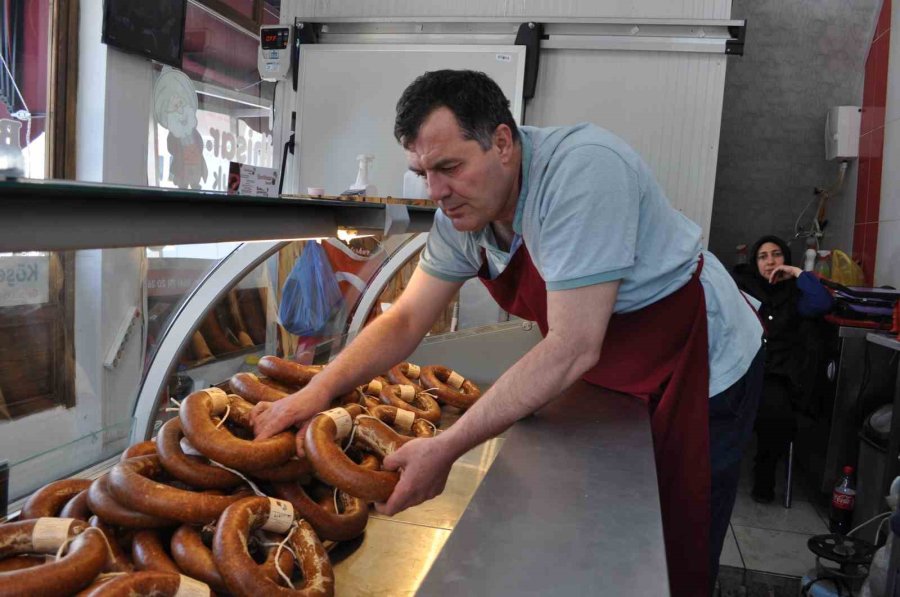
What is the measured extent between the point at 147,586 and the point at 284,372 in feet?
2.94

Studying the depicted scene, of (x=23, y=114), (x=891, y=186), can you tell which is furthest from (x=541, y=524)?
(x=891, y=186)

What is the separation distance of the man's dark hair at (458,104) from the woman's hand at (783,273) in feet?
14.1

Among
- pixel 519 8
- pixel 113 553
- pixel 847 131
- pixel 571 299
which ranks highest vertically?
pixel 519 8

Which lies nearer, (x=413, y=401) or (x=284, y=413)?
(x=284, y=413)

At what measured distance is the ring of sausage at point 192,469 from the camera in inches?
49.0

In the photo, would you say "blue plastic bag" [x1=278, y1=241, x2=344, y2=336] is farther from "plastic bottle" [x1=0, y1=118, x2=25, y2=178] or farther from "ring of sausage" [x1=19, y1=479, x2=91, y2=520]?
"plastic bottle" [x1=0, y1=118, x2=25, y2=178]

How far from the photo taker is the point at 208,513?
1.16 m

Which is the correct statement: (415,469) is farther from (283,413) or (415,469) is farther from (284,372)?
(284,372)

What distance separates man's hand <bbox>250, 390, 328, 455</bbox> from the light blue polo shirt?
1.97 feet

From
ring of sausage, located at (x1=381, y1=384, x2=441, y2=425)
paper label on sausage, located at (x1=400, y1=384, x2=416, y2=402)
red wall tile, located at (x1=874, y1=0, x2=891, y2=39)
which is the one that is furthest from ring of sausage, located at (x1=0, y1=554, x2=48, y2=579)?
red wall tile, located at (x1=874, y1=0, x2=891, y2=39)

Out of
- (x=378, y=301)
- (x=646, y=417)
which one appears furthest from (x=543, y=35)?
(x=646, y=417)

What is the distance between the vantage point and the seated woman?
16.1ft

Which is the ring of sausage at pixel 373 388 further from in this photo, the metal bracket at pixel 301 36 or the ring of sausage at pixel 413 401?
the metal bracket at pixel 301 36

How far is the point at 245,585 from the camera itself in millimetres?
1038
